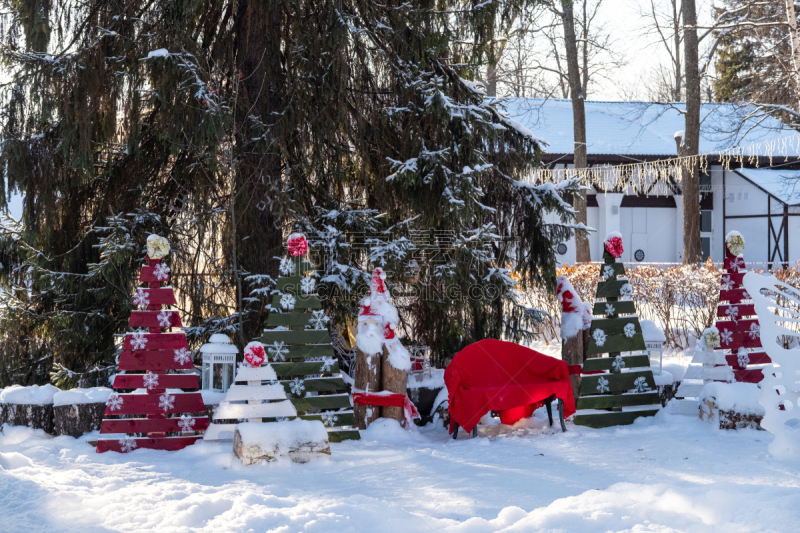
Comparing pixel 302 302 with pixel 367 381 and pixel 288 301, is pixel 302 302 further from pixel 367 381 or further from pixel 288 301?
pixel 367 381

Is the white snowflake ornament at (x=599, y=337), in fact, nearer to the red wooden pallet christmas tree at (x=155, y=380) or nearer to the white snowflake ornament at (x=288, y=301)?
the white snowflake ornament at (x=288, y=301)

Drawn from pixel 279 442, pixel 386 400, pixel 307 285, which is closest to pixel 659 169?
pixel 386 400

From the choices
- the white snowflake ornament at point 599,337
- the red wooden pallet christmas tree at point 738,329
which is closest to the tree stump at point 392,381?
the white snowflake ornament at point 599,337

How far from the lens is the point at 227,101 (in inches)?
239

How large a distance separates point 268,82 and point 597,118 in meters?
18.6

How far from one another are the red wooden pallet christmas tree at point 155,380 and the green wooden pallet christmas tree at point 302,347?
2.32 feet

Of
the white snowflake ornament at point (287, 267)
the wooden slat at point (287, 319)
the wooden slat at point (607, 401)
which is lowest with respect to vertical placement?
the wooden slat at point (607, 401)

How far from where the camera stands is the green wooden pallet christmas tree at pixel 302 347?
5570mm

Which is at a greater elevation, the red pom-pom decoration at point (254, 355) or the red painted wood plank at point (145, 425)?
the red pom-pom decoration at point (254, 355)

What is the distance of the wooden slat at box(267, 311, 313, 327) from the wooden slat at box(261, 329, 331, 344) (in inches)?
2.6

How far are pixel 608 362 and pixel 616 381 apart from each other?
0.18 metres

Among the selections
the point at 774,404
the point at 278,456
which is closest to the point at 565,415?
the point at 774,404

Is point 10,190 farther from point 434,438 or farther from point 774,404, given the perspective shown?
point 774,404

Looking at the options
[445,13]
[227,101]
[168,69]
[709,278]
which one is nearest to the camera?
[168,69]
